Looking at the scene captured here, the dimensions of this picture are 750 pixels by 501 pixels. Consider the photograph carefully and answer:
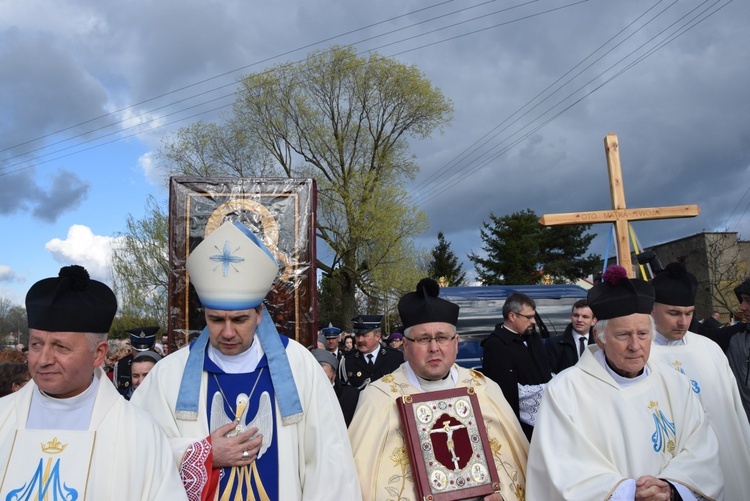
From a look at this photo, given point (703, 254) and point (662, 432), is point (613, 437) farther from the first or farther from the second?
point (703, 254)

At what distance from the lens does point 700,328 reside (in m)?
6.84

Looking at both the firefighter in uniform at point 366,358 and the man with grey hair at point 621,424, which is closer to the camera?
the man with grey hair at point 621,424

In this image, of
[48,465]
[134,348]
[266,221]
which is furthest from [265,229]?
[48,465]

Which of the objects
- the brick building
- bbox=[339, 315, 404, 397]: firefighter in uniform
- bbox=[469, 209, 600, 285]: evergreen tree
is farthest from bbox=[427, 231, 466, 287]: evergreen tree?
bbox=[339, 315, 404, 397]: firefighter in uniform

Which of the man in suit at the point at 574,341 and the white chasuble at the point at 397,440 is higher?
the man in suit at the point at 574,341

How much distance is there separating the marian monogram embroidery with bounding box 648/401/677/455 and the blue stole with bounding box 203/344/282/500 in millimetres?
2166

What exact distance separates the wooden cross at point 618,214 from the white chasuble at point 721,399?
3195mm

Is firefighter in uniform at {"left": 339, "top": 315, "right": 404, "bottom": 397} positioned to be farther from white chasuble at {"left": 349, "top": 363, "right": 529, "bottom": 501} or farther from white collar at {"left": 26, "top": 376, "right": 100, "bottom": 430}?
white collar at {"left": 26, "top": 376, "right": 100, "bottom": 430}

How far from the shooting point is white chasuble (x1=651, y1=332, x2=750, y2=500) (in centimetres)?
417

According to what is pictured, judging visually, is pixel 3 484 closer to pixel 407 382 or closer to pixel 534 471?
pixel 407 382

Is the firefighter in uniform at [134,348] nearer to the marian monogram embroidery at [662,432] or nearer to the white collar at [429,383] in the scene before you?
the white collar at [429,383]

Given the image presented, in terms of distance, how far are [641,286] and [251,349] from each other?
2320 millimetres

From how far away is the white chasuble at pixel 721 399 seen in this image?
417 cm

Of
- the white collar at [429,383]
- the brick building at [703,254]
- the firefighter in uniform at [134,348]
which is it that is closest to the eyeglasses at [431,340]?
the white collar at [429,383]
